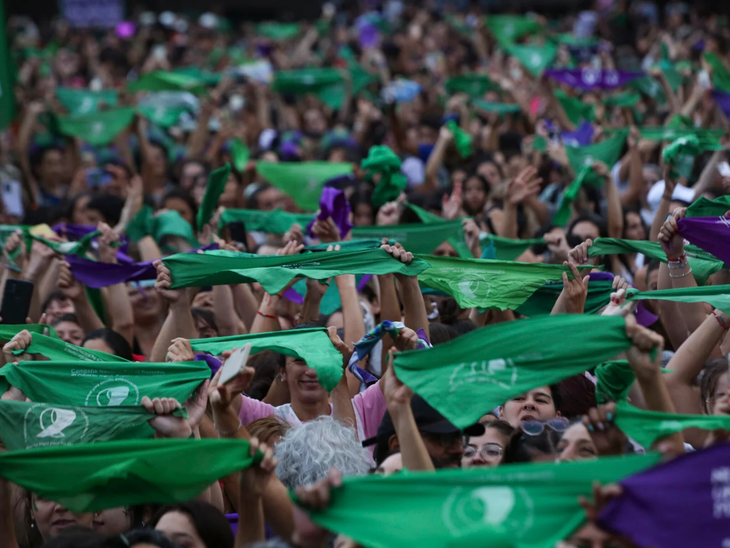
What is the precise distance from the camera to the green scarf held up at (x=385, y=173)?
6.95 m

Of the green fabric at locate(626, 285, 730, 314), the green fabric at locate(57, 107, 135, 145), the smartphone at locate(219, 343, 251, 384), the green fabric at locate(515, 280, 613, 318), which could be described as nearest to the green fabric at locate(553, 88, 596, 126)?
the green fabric at locate(57, 107, 135, 145)

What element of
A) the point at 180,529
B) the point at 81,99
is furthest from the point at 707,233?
the point at 81,99

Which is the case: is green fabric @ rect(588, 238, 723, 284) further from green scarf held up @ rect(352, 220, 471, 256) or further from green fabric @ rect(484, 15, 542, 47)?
green fabric @ rect(484, 15, 542, 47)

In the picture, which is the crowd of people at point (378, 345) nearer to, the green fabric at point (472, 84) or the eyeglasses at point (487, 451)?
the eyeglasses at point (487, 451)

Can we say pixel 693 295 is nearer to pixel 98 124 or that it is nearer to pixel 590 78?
pixel 590 78

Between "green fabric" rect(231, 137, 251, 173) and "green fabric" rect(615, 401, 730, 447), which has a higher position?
"green fabric" rect(615, 401, 730, 447)

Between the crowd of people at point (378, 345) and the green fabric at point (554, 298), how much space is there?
1 centimetres

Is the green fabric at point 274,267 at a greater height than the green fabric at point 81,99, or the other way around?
the green fabric at point 274,267

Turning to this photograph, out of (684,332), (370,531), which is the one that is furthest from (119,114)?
(370,531)

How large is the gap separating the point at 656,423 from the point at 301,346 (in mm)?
1511

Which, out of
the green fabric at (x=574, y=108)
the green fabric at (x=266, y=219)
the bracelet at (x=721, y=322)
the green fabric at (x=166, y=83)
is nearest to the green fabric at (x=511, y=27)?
the green fabric at (x=574, y=108)

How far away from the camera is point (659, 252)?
513 centimetres

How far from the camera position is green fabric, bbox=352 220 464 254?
634 cm

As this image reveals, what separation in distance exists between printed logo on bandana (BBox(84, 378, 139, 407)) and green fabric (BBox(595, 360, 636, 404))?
1871 millimetres
